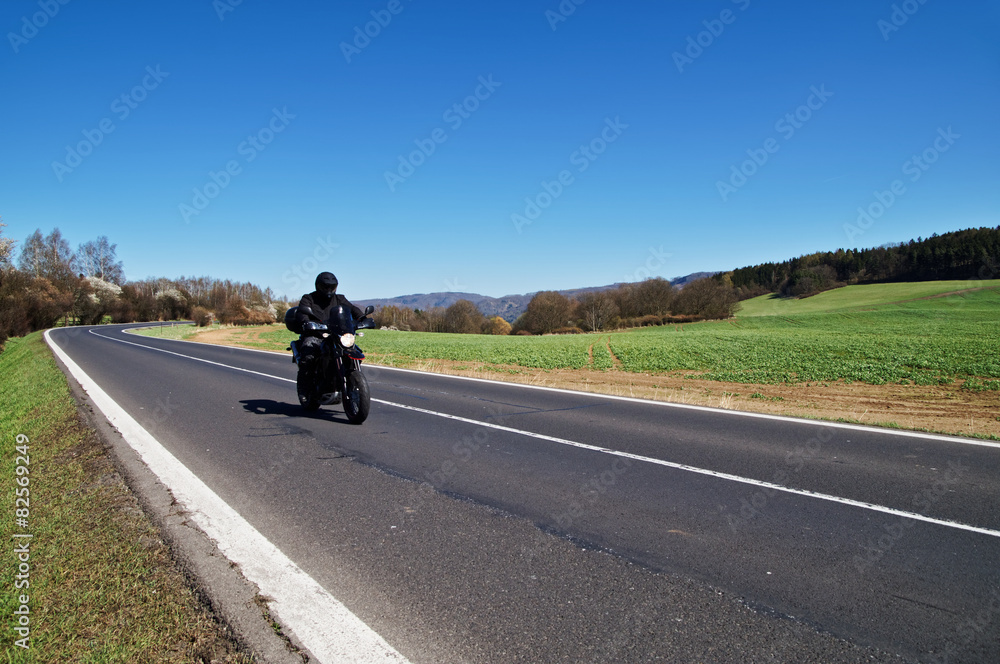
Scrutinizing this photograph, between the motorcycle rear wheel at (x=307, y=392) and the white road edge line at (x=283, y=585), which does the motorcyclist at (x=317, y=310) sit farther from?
the white road edge line at (x=283, y=585)

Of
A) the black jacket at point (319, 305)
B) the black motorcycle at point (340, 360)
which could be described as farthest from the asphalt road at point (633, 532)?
the black jacket at point (319, 305)

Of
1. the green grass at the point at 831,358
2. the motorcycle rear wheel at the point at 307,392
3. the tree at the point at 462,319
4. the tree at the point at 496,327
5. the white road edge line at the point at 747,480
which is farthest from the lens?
the tree at the point at 462,319

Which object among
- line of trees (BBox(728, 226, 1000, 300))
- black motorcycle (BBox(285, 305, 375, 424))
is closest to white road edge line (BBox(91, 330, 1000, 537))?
black motorcycle (BBox(285, 305, 375, 424))

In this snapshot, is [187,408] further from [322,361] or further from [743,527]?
[743,527]

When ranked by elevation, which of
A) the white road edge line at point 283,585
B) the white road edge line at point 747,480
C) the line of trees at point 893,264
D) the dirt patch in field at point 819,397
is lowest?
the dirt patch in field at point 819,397

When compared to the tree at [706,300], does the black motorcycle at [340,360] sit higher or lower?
lower

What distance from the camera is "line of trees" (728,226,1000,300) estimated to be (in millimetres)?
79750

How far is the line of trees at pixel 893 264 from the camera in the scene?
79750 mm

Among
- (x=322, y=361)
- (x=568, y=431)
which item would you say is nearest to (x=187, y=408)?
(x=322, y=361)

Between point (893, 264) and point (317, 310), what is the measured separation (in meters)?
107

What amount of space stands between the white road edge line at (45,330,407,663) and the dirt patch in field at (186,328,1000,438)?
314 inches

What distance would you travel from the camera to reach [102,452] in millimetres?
5965

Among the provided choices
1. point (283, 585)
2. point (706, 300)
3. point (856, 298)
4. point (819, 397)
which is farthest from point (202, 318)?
point (856, 298)

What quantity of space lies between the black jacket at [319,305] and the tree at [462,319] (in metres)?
76.0
